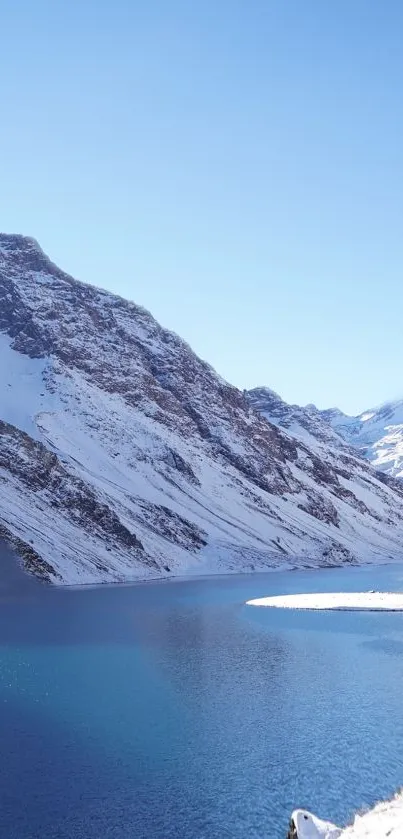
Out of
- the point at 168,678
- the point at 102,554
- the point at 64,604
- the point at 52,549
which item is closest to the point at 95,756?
the point at 168,678

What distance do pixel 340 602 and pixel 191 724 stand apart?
2248 inches

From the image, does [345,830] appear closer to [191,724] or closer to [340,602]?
[191,724]

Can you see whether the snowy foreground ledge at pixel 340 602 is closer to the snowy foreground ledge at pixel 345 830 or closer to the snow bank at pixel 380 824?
the snow bank at pixel 380 824

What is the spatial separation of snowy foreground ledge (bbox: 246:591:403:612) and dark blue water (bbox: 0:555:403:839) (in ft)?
34.0

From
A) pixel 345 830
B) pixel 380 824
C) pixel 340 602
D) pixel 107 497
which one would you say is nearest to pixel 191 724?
pixel 345 830

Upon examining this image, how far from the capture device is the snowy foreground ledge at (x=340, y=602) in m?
90.7

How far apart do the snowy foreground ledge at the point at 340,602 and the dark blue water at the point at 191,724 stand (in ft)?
34.0

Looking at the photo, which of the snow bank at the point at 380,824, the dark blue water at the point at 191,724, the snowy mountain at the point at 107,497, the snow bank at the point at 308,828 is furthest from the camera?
the snowy mountain at the point at 107,497

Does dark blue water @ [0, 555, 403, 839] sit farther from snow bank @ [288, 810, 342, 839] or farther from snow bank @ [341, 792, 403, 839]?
snow bank @ [288, 810, 342, 839]

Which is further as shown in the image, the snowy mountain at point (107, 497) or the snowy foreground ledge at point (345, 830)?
the snowy mountain at point (107, 497)

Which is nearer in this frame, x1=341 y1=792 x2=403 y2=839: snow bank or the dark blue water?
x1=341 y1=792 x2=403 y2=839: snow bank

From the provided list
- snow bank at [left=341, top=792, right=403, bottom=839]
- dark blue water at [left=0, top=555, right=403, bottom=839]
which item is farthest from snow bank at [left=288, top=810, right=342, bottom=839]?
dark blue water at [left=0, top=555, right=403, bottom=839]

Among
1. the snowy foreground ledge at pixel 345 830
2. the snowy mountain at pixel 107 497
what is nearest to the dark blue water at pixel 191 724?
the snowy foreground ledge at pixel 345 830

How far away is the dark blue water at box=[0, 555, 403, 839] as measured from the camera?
2970 centimetres
